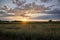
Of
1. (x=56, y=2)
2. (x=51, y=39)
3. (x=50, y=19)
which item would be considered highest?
(x=56, y=2)

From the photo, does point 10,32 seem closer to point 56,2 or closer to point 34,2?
point 34,2

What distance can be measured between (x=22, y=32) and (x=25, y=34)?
0.21m

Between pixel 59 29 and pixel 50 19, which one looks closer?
pixel 59 29

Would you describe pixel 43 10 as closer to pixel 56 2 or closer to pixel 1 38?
pixel 56 2

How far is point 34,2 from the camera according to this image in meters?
8.96

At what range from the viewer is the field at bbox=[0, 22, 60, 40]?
8112 mm

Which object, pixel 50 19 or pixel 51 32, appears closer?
pixel 51 32

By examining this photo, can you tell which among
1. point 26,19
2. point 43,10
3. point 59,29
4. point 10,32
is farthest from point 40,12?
point 10,32

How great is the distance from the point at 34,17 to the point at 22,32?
1193 mm

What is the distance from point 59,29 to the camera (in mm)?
8391

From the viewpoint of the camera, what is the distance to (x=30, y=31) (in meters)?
8.42

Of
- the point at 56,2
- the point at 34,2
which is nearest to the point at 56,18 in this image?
the point at 56,2

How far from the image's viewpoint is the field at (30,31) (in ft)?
26.6

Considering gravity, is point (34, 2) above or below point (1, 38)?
above
